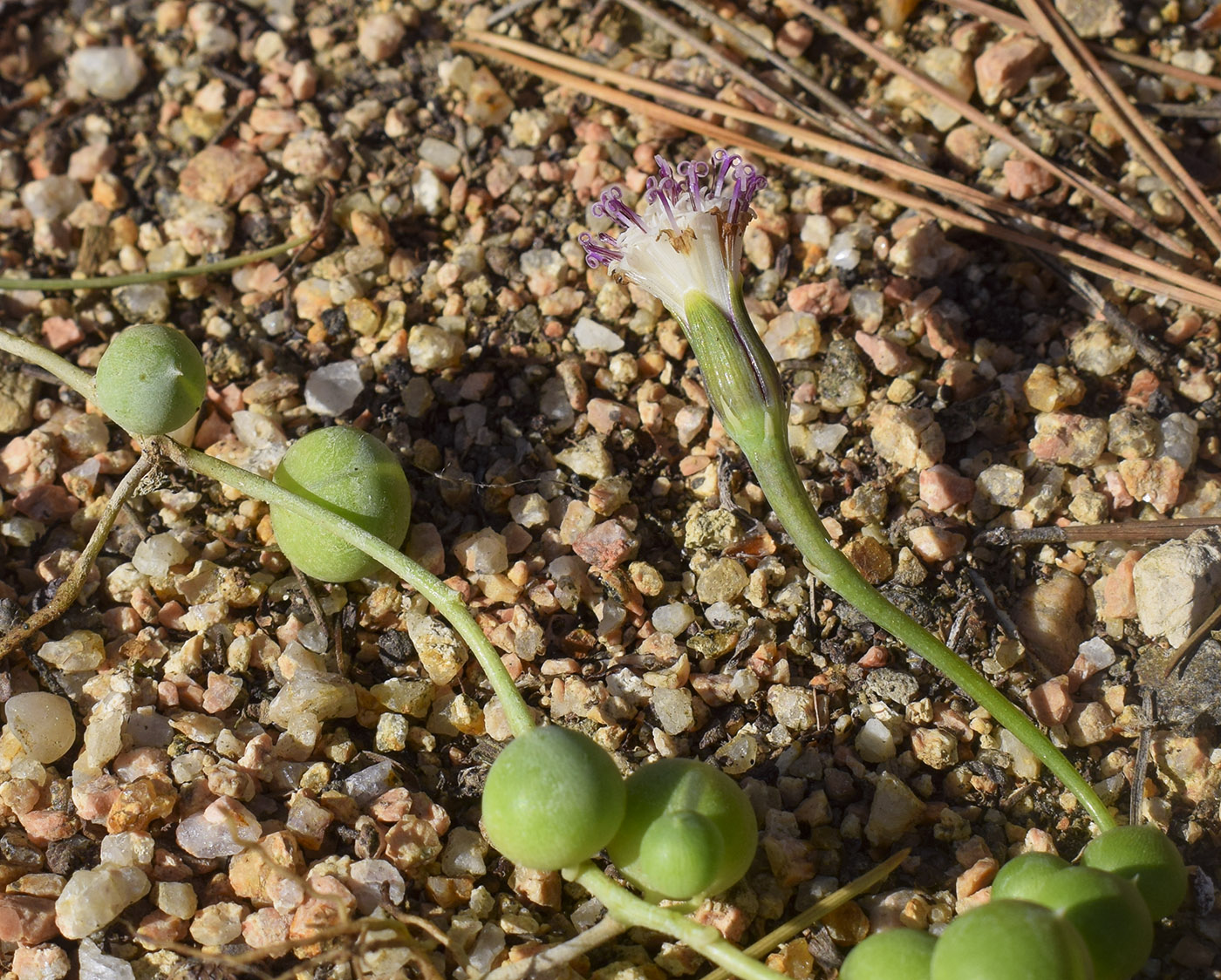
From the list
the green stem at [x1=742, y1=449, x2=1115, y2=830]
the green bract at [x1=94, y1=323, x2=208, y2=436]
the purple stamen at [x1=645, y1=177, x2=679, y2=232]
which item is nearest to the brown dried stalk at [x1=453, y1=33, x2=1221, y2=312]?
the purple stamen at [x1=645, y1=177, x2=679, y2=232]

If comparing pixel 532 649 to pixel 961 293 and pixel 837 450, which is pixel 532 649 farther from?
pixel 961 293

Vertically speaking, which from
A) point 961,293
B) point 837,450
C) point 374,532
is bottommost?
point 374,532

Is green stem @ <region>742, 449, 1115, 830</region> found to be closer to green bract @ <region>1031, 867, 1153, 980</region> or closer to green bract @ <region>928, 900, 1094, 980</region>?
green bract @ <region>1031, 867, 1153, 980</region>

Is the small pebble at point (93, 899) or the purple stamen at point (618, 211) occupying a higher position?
the purple stamen at point (618, 211)

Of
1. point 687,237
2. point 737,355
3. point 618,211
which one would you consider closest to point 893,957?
point 737,355

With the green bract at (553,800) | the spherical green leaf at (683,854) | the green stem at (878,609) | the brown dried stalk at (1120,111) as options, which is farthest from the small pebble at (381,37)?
the spherical green leaf at (683,854)

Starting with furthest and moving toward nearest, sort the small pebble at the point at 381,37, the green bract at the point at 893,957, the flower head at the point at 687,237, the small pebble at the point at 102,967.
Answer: the small pebble at the point at 381,37 < the flower head at the point at 687,237 < the small pebble at the point at 102,967 < the green bract at the point at 893,957

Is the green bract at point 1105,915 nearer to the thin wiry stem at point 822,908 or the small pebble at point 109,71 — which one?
the thin wiry stem at point 822,908

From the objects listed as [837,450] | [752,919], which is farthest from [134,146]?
[752,919]

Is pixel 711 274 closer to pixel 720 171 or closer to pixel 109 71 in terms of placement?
pixel 720 171
